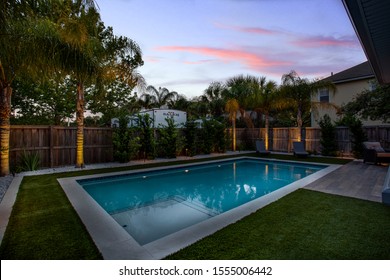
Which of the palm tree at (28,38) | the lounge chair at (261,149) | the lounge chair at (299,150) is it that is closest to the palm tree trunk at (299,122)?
the lounge chair at (299,150)

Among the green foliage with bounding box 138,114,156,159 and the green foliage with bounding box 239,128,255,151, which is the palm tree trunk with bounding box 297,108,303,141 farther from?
the green foliage with bounding box 138,114,156,159

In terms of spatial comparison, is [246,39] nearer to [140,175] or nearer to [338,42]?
[338,42]

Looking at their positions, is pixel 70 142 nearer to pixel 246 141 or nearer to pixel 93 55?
pixel 93 55

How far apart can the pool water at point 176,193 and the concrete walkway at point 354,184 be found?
1.40m

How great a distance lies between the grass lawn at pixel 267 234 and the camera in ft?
8.63

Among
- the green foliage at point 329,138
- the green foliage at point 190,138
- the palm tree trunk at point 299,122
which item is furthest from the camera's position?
the palm tree trunk at point 299,122

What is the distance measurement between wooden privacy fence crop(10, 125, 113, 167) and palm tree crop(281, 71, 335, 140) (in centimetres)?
1142

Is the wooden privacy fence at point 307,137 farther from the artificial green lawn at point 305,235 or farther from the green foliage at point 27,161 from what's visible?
the green foliage at point 27,161

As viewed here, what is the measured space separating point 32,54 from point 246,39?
32.0 ft

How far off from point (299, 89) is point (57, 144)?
1414cm

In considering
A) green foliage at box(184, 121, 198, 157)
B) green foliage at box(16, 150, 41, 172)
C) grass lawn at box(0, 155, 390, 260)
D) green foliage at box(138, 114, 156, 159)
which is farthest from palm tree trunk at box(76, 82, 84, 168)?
green foliage at box(184, 121, 198, 157)

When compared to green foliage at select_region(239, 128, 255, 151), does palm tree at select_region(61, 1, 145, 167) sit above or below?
above

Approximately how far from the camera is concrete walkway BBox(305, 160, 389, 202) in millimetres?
5289
